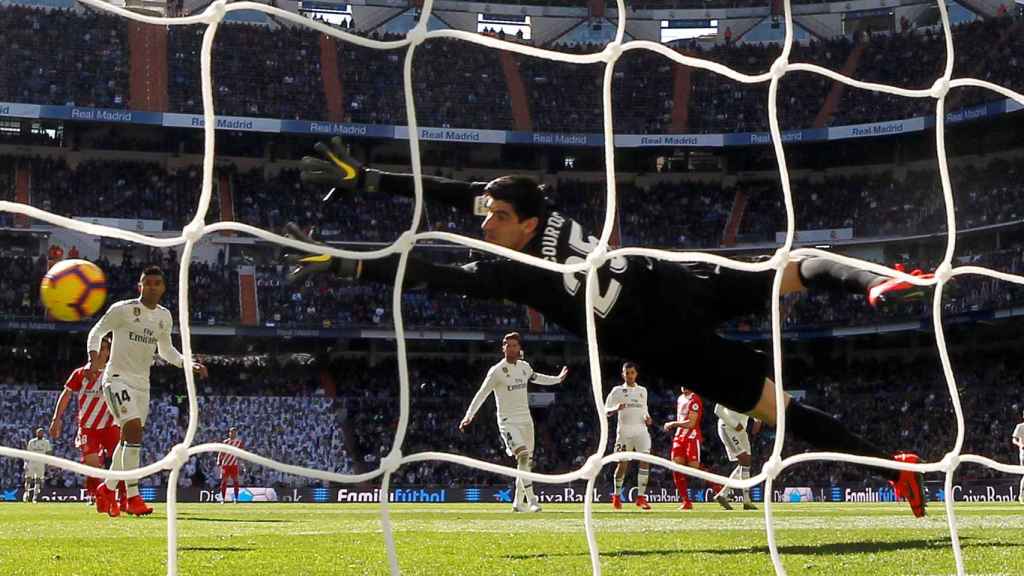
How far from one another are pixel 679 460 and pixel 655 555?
8.61 m

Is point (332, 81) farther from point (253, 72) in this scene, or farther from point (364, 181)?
point (364, 181)

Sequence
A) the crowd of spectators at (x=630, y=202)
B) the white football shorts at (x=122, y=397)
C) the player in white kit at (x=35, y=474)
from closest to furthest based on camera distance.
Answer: the white football shorts at (x=122, y=397) < the player in white kit at (x=35, y=474) < the crowd of spectators at (x=630, y=202)

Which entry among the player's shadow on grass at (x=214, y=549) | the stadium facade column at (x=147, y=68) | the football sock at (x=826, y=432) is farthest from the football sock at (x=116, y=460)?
the stadium facade column at (x=147, y=68)

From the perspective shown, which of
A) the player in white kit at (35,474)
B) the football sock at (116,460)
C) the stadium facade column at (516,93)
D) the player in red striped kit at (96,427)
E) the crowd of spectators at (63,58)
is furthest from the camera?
the stadium facade column at (516,93)

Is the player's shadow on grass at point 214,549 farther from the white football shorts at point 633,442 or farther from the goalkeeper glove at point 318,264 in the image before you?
the white football shorts at point 633,442

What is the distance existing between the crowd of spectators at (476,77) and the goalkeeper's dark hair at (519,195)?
30734 millimetres

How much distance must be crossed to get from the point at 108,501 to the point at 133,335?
6.66 ft

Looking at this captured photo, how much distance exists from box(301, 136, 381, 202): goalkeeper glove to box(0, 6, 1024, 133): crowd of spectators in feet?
99.2

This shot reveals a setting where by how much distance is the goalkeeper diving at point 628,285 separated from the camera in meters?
5.68

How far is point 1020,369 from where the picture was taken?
32.1 metres

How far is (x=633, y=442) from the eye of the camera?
15305 millimetres

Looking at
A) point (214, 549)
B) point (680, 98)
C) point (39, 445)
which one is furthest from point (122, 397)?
point (680, 98)

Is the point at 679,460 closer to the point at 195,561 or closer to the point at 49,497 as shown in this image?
the point at 195,561

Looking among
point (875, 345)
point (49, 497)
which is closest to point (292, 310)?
point (49, 497)
